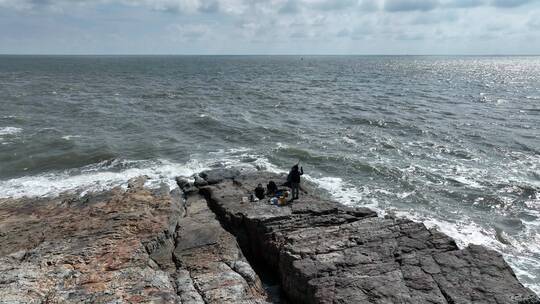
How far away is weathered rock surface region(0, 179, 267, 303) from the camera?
42.2 ft

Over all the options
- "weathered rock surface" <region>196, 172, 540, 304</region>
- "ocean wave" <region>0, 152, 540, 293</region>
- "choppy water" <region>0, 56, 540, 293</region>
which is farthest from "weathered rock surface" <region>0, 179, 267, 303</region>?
"choppy water" <region>0, 56, 540, 293</region>

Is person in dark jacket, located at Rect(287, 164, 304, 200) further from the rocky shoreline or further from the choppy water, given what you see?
the choppy water

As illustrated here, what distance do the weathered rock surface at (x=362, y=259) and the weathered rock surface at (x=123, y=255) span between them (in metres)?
1.29

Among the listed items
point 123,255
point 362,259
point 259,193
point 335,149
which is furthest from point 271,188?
point 335,149

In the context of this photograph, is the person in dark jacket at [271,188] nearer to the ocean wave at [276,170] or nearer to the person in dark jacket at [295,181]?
the person in dark jacket at [295,181]

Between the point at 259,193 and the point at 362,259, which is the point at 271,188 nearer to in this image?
the point at 259,193

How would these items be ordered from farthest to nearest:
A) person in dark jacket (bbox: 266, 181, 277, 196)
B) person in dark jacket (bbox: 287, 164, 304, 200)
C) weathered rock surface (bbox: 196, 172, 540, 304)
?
1. person in dark jacket (bbox: 266, 181, 277, 196)
2. person in dark jacket (bbox: 287, 164, 304, 200)
3. weathered rock surface (bbox: 196, 172, 540, 304)

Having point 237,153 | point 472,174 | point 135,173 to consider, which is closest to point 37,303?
point 135,173

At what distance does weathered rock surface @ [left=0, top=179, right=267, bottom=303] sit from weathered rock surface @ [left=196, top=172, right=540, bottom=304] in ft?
4.24

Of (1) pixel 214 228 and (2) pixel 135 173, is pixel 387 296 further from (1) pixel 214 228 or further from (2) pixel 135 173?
(2) pixel 135 173

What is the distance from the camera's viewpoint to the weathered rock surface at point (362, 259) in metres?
12.8

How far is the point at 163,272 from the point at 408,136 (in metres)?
31.4

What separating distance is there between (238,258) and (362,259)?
4491 millimetres

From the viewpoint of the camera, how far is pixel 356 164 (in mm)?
31562
